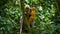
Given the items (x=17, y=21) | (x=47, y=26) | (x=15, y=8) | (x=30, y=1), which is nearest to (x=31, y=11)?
(x=30, y=1)

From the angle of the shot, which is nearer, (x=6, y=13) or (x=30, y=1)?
(x=6, y=13)

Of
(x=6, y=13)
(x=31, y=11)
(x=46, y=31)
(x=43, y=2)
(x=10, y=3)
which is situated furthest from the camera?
(x=31, y=11)

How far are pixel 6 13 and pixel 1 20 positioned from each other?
355 mm

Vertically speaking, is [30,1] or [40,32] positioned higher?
[30,1]

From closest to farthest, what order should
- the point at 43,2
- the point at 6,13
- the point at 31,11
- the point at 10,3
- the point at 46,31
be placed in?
the point at 46,31, the point at 6,13, the point at 10,3, the point at 43,2, the point at 31,11

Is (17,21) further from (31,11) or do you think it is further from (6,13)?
(31,11)

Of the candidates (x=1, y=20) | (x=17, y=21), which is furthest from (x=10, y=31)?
(x=17, y=21)

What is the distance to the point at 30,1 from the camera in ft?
11.8

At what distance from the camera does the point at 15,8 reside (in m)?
3.23

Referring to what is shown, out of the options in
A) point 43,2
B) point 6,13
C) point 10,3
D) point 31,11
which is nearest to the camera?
point 6,13

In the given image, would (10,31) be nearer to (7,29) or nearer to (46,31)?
(7,29)

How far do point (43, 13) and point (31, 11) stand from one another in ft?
4.31

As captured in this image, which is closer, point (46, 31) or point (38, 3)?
point (46, 31)

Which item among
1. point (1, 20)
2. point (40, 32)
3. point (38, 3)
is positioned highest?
point (38, 3)
